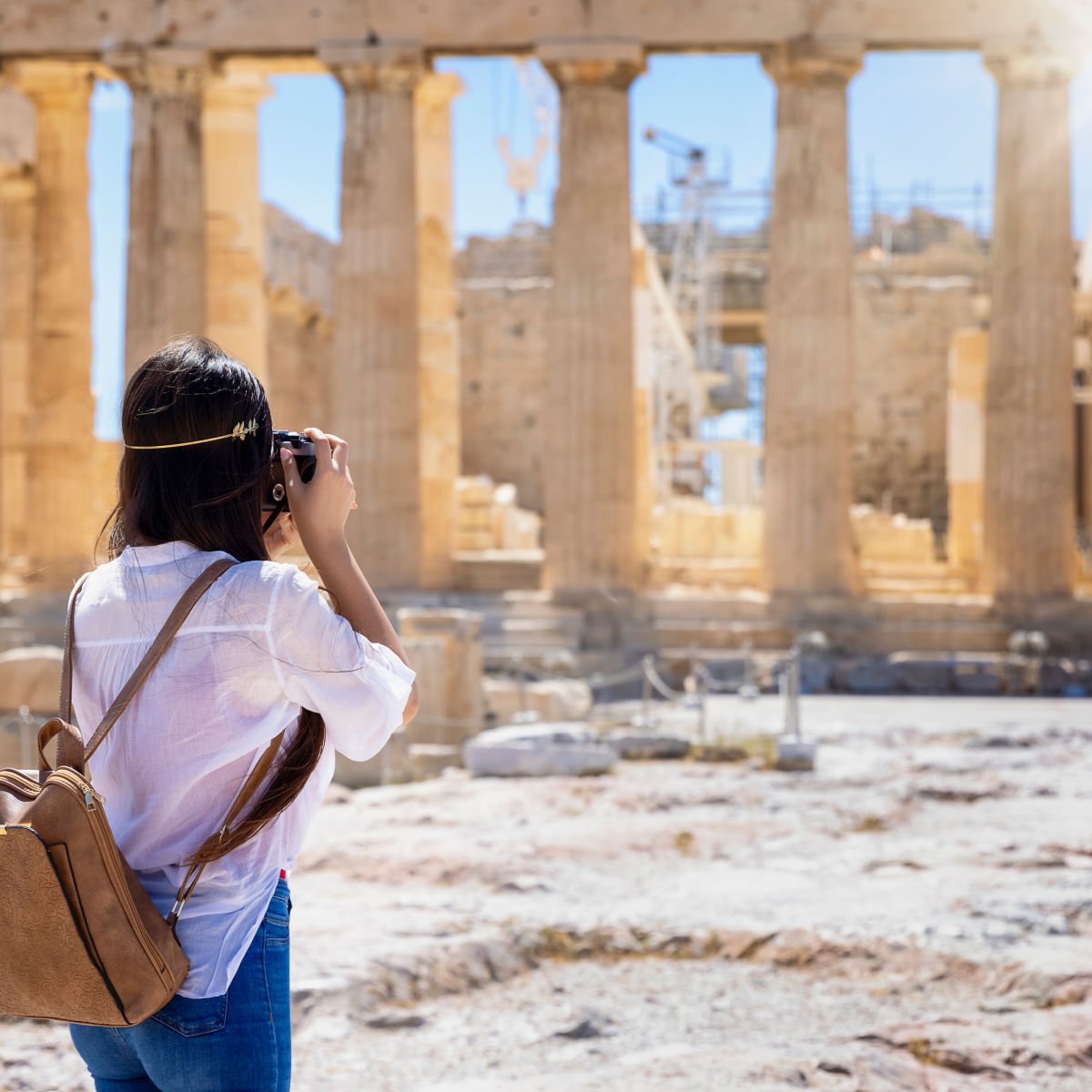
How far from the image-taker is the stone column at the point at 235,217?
81.6ft

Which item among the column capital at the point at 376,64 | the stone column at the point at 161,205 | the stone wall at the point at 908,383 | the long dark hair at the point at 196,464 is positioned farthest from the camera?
the stone wall at the point at 908,383

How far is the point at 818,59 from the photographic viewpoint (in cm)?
2189

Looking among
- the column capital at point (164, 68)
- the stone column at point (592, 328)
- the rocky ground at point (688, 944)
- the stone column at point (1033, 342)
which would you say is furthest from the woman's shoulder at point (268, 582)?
the column capital at point (164, 68)

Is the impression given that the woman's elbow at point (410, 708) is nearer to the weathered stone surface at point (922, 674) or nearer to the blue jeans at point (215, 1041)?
the blue jeans at point (215, 1041)

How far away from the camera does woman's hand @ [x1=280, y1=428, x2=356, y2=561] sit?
2.63 m

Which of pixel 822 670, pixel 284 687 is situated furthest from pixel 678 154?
pixel 284 687

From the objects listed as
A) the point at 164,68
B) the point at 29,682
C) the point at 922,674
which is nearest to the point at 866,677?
the point at 922,674

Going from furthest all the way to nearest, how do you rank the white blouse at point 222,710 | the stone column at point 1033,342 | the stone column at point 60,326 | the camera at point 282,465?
the stone column at point 60,326 < the stone column at point 1033,342 < the camera at point 282,465 < the white blouse at point 222,710

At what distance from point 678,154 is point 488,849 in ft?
123

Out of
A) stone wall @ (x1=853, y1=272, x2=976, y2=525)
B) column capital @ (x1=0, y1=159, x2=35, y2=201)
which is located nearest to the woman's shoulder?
column capital @ (x1=0, y1=159, x2=35, y2=201)

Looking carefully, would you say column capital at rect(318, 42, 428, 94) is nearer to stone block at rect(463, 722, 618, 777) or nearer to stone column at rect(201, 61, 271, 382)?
stone column at rect(201, 61, 271, 382)

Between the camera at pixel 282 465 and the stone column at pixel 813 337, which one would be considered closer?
the camera at pixel 282 465

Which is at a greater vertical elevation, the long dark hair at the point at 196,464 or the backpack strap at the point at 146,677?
the long dark hair at the point at 196,464

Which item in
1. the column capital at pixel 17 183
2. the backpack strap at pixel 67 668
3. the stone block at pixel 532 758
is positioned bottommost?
the stone block at pixel 532 758
